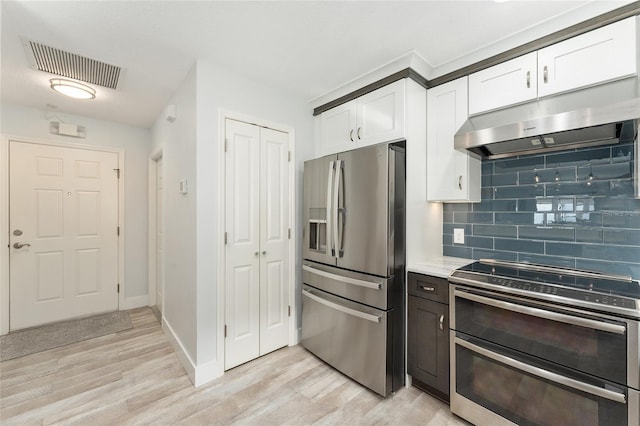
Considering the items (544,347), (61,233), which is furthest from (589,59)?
(61,233)

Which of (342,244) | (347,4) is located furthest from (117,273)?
(347,4)

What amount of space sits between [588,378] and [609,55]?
1739 millimetres

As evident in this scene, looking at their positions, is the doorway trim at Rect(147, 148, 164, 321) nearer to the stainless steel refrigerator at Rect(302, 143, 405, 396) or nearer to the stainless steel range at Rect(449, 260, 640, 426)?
the stainless steel refrigerator at Rect(302, 143, 405, 396)

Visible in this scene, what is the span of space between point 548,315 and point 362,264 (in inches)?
43.6

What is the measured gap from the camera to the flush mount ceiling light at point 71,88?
2.47m

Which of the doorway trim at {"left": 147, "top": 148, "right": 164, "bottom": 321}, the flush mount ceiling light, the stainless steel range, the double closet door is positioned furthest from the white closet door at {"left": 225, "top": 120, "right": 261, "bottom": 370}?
the doorway trim at {"left": 147, "top": 148, "right": 164, "bottom": 321}

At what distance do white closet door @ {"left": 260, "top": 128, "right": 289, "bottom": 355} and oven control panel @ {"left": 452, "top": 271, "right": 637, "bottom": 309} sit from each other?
1546mm

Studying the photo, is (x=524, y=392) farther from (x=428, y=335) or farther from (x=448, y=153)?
(x=448, y=153)

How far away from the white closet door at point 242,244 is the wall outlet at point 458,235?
5.82 ft

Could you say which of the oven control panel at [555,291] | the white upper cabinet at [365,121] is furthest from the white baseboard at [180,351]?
the white upper cabinet at [365,121]

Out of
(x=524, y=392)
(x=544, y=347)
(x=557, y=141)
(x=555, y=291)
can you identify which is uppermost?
(x=557, y=141)

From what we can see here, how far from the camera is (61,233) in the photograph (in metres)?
3.36

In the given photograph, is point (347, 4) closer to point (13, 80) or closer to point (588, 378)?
point (588, 378)

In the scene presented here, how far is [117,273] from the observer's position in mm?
3727
